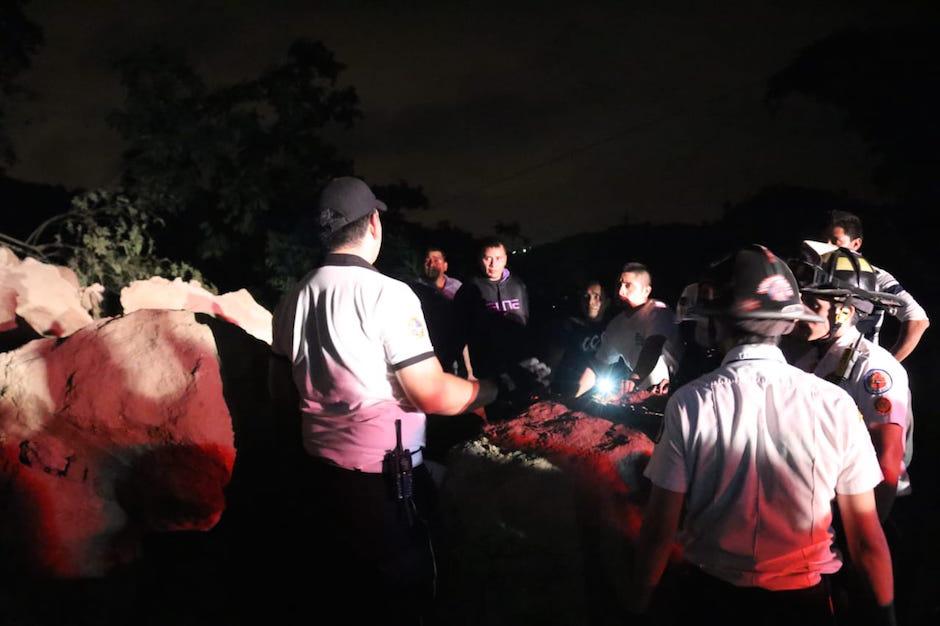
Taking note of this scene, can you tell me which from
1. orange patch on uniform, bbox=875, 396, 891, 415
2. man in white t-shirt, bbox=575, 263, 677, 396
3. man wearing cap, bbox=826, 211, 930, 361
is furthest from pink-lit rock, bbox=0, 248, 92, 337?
man wearing cap, bbox=826, 211, 930, 361

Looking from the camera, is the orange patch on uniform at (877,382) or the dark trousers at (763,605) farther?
the orange patch on uniform at (877,382)

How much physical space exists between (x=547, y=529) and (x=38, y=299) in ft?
12.9

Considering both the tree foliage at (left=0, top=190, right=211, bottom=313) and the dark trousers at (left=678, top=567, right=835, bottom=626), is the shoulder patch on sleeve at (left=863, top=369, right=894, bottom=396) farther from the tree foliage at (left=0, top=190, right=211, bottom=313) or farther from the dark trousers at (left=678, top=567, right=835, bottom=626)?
the tree foliage at (left=0, top=190, right=211, bottom=313)

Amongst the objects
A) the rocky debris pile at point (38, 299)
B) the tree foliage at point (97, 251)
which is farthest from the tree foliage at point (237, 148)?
the rocky debris pile at point (38, 299)

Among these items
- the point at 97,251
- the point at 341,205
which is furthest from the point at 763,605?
the point at 97,251

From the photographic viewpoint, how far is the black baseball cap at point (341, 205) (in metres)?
2.11

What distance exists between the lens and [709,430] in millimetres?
1549

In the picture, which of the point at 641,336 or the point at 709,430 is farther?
the point at 641,336

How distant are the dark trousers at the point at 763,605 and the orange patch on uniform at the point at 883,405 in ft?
2.61

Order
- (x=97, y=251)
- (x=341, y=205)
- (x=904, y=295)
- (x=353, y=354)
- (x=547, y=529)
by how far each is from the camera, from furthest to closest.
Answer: (x=97, y=251) < (x=904, y=295) < (x=547, y=529) < (x=341, y=205) < (x=353, y=354)

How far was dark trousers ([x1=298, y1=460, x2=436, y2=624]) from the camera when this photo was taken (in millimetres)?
2039

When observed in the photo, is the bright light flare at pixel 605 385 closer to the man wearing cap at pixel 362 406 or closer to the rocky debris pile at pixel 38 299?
the man wearing cap at pixel 362 406

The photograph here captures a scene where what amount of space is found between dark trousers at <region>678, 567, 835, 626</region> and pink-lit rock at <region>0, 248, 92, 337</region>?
13.4ft

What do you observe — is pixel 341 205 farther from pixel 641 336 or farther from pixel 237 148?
pixel 237 148
